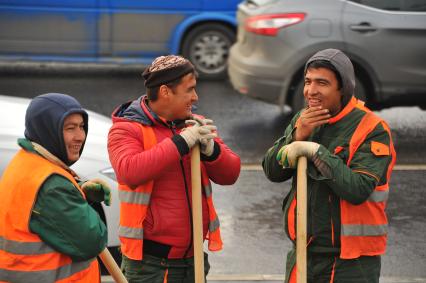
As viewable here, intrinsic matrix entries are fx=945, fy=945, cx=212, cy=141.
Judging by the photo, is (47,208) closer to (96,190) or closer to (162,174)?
(96,190)

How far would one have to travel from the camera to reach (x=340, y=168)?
3877 millimetres

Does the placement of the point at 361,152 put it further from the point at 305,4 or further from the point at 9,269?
the point at 305,4

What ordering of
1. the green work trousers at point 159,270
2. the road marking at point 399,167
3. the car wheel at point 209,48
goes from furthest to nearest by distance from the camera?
the car wheel at point 209,48
the road marking at point 399,167
the green work trousers at point 159,270

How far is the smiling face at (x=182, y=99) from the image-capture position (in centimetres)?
404

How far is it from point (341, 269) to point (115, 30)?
8.85 meters

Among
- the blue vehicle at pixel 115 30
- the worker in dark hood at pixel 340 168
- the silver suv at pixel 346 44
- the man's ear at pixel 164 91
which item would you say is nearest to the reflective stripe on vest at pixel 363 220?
the worker in dark hood at pixel 340 168

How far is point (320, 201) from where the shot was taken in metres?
4.02

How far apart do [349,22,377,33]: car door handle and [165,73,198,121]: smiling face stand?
584cm

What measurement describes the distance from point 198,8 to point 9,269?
9.26m

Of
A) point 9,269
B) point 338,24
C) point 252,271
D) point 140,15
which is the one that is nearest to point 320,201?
point 9,269

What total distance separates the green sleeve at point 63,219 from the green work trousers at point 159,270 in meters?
0.53

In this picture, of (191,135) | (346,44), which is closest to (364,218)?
(191,135)

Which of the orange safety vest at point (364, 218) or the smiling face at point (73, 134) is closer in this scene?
the smiling face at point (73, 134)

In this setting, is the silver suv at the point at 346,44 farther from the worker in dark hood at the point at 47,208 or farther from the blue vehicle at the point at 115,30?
the worker in dark hood at the point at 47,208
